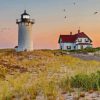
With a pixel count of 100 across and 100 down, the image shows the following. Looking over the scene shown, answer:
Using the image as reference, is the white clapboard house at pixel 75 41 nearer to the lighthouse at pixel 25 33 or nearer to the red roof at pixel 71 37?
the red roof at pixel 71 37

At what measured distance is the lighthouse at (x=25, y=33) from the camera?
5819 cm

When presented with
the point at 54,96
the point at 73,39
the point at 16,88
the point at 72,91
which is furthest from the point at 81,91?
the point at 73,39

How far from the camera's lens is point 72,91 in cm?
1259

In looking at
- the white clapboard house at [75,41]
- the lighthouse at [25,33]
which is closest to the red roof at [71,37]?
the white clapboard house at [75,41]

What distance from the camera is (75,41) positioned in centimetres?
8781

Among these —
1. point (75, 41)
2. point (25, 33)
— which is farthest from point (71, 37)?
point (25, 33)

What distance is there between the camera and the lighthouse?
191ft

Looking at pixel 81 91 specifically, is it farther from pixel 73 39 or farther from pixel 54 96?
pixel 73 39

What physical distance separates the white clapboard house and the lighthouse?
29.5 metres

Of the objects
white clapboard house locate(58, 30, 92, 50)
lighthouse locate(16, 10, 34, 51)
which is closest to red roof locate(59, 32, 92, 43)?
white clapboard house locate(58, 30, 92, 50)

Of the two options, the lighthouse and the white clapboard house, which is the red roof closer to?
the white clapboard house

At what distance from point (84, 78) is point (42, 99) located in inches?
99.9

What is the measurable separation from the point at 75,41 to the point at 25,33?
101ft

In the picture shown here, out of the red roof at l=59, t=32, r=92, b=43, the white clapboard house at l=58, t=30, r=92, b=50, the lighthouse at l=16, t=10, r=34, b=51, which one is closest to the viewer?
the lighthouse at l=16, t=10, r=34, b=51
